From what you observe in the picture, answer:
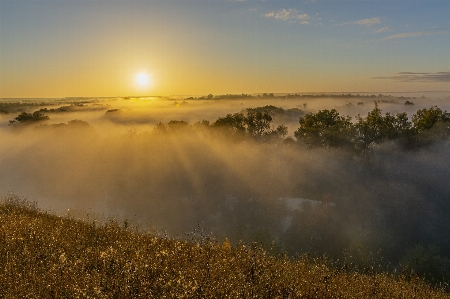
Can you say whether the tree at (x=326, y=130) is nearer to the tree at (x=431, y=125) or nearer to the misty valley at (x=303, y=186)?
the misty valley at (x=303, y=186)

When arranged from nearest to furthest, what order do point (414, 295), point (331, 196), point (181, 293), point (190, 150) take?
point (181, 293) → point (414, 295) → point (331, 196) → point (190, 150)

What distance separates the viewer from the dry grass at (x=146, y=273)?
4672mm

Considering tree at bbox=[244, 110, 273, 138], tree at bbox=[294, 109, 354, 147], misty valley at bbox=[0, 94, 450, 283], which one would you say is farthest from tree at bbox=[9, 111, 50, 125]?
tree at bbox=[294, 109, 354, 147]

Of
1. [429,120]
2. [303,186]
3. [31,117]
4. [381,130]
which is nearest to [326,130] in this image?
[381,130]

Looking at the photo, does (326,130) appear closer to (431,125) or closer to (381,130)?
(381,130)

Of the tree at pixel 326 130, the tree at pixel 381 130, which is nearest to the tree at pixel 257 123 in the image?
the tree at pixel 326 130

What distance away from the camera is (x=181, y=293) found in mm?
4387

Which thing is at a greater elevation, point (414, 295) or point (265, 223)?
point (414, 295)

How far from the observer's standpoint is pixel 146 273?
5.09 metres

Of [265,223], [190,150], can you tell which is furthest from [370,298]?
[190,150]

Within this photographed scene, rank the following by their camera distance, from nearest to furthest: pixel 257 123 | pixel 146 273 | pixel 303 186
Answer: pixel 146 273 → pixel 303 186 → pixel 257 123

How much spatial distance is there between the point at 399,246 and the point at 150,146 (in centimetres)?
7614

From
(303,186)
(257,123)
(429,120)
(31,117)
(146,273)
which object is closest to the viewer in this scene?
(146,273)

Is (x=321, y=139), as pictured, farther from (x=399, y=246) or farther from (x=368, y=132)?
(x=399, y=246)
